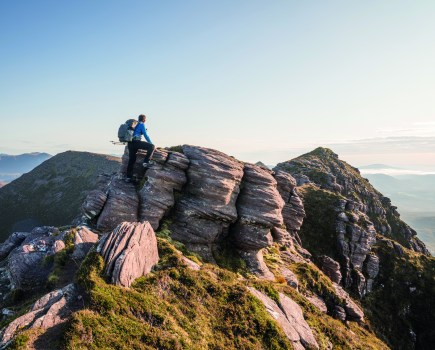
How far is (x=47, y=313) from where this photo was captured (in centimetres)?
1363

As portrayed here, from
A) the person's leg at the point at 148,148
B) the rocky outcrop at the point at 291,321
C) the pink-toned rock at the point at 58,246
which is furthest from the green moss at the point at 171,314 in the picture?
the person's leg at the point at 148,148

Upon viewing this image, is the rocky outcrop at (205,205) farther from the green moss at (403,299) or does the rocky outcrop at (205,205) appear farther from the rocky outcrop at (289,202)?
the green moss at (403,299)

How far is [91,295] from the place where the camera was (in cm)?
A: 1462

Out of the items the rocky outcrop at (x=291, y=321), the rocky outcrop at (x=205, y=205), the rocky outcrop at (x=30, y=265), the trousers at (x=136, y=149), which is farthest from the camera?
the rocky outcrop at (x=205, y=205)

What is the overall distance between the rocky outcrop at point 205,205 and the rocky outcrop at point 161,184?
1.15 m

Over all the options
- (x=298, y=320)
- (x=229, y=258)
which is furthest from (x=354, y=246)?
(x=298, y=320)

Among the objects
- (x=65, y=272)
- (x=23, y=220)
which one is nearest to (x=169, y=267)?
A: (x=65, y=272)

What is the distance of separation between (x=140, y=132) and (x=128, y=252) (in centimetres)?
1465

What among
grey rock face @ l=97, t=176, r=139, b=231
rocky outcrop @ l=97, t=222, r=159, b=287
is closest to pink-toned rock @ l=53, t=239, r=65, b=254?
grey rock face @ l=97, t=176, r=139, b=231

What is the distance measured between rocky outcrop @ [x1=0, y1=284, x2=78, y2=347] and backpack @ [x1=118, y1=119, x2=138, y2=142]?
668 inches

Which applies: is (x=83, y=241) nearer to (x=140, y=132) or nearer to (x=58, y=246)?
(x=58, y=246)

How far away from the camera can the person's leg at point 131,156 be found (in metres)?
29.9

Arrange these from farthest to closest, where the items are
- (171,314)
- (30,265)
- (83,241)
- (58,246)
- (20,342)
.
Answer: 1. (83,241)
2. (58,246)
3. (30,265)
4. (171,314)
5. (20,342)

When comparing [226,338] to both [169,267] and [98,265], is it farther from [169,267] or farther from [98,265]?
[98,265]
